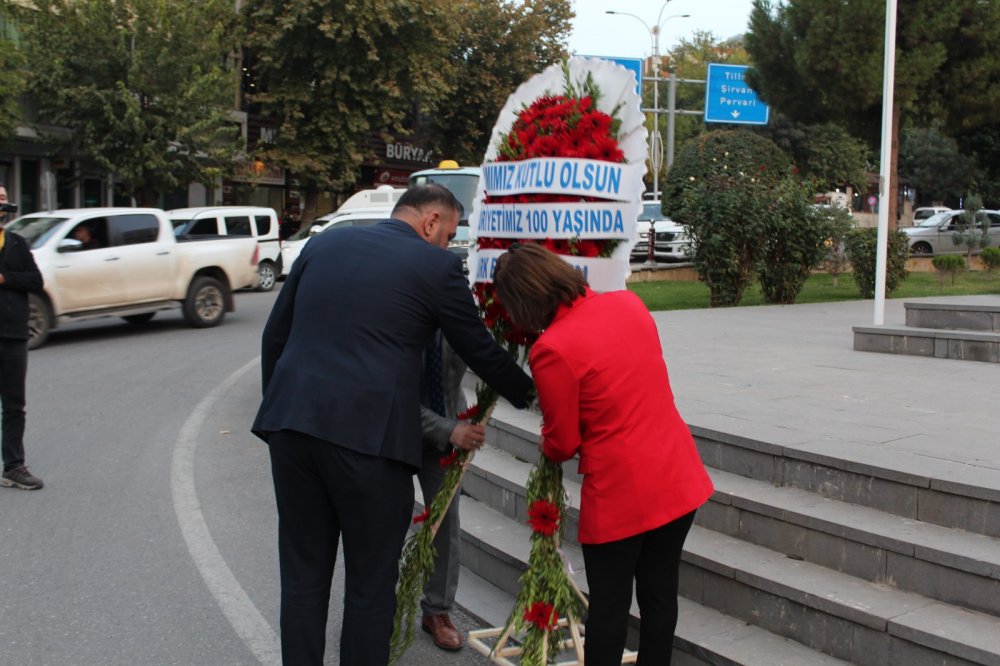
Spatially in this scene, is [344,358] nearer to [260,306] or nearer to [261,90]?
[260,306]

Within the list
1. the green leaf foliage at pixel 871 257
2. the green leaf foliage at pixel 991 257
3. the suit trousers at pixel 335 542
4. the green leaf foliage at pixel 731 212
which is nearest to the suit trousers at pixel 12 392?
the suit trousers at pixel 335 542

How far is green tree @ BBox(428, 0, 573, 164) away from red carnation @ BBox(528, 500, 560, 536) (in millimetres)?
35985

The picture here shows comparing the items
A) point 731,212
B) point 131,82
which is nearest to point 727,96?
point 731,212

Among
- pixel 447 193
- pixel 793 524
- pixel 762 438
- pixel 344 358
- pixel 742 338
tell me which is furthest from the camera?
pixel 742 338

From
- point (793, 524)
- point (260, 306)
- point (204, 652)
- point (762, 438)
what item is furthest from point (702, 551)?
point (260, 306)

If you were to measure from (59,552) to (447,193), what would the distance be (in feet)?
11.1

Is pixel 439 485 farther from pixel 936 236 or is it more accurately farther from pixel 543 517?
pixel 936 236

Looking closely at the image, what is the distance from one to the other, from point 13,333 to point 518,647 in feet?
13.8

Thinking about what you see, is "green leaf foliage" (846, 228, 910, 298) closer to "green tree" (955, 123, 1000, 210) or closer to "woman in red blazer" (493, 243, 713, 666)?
"green tree" (955, 123, 1000, 210)

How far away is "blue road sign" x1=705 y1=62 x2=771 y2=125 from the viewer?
28016mm

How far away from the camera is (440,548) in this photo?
448 centimetres

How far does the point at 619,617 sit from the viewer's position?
136 inches

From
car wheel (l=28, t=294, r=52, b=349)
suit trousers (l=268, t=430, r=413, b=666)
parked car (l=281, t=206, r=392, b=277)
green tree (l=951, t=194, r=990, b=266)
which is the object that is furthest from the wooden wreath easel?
green tree (l=951, t=194, r=990, b=266)

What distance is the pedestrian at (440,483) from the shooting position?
418cm
